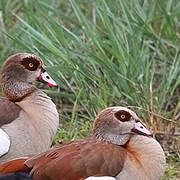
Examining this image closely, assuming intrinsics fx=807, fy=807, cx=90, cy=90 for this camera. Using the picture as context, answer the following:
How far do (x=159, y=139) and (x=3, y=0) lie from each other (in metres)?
2.37

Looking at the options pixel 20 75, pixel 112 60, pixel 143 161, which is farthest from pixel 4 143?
pixel 112 60

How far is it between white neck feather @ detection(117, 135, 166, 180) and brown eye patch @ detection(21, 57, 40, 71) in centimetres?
105

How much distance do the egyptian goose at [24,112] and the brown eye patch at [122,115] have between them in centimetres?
66

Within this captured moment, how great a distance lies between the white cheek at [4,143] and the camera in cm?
529

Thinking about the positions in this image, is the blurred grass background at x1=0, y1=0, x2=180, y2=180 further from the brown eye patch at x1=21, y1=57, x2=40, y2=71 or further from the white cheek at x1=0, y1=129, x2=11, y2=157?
the white cheek at x1=0, y1=129, x2=11, y2=157

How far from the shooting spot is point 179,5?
724 centimetres

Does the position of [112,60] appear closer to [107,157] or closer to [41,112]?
[41,112]

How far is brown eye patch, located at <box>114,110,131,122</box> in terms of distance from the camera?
5.12 meters

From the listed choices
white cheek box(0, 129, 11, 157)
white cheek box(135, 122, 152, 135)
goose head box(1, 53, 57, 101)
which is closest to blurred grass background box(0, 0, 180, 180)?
goose head box(1, 53, 57, 101)

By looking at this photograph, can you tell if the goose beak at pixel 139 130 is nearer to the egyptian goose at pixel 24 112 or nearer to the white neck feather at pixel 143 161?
the white neck feather at pixel 143 161

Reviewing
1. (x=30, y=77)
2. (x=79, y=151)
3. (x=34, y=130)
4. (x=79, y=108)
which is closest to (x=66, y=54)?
(x=79, y=108)

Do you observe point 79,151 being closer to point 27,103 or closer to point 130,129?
point 130,129

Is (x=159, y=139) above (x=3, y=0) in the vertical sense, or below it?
below

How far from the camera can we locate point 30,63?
5.82 m
